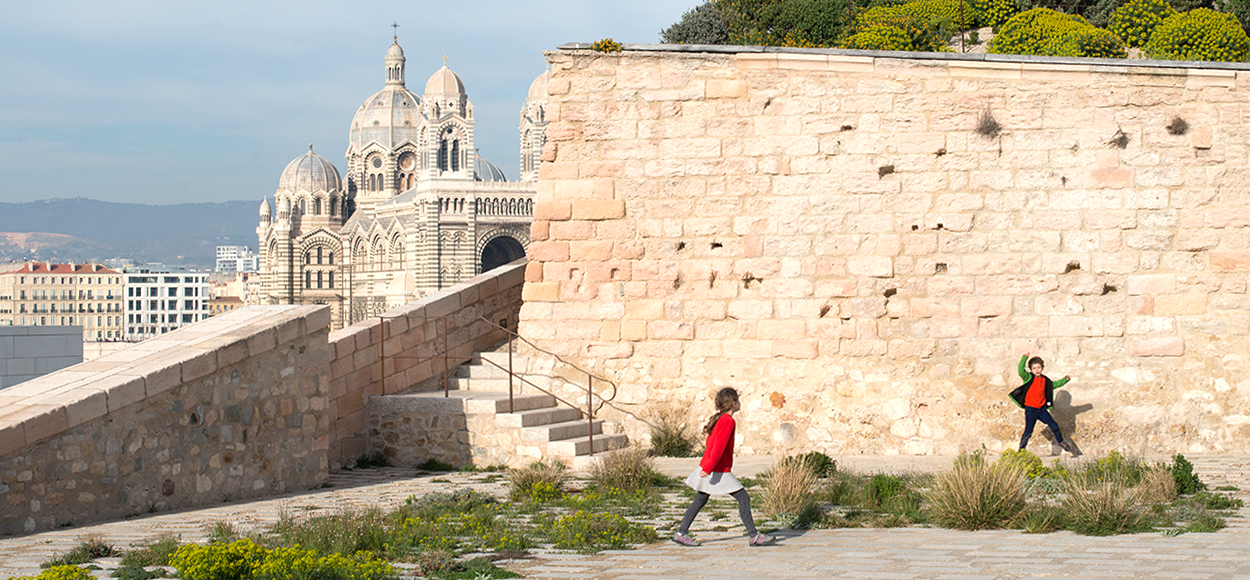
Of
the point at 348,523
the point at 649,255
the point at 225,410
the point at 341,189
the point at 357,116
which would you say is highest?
the point at 357,116

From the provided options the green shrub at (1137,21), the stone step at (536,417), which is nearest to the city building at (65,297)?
the green shrub at (1137,21)

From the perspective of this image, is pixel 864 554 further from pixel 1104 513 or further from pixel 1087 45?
pixel 1087 45

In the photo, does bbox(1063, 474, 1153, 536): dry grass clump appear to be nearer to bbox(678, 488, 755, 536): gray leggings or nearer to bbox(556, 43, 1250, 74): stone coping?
bbox(678, 488, 755, 536): gray leggings

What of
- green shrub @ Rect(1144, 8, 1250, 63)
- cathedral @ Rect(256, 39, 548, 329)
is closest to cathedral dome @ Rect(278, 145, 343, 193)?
cathedral @ Rect(256, 39, 548, 329)

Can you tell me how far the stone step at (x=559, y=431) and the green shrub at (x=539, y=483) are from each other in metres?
1.64

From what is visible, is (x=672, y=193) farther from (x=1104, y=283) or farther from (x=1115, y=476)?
(x=1115, y=476)

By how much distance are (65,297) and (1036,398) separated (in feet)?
649

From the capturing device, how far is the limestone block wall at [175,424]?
7562 millimetres

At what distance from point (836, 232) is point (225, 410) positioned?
19.0 ft

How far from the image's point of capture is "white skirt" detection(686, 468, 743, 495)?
682cm

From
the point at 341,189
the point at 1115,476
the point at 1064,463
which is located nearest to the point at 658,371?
the point at 1064,463

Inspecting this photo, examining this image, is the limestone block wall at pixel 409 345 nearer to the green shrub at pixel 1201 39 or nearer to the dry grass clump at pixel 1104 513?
the dry grass clump at pixel 1104 513

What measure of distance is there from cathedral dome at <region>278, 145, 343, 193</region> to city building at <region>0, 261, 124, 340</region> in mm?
49733

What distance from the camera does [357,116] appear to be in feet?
510
